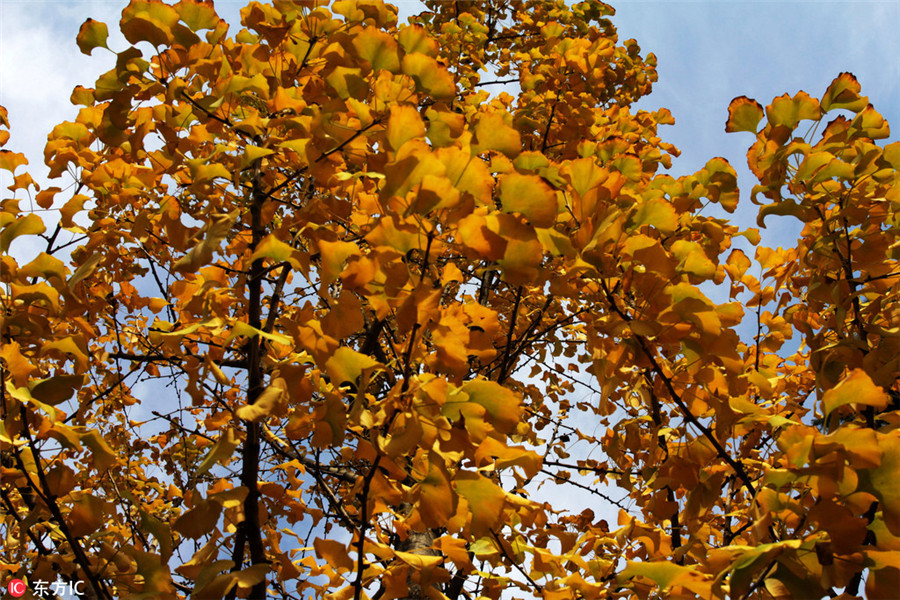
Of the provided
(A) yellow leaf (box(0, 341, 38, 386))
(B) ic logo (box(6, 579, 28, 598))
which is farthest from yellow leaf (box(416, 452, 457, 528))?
(B) ic logo (box(6, 579, 28, 598))

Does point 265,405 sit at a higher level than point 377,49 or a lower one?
lower

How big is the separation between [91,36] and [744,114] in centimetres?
160

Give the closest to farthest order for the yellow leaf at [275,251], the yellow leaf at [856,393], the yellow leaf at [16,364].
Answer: the yellow leaf at [856,393] < the yellow leaf at [275,251] < the yellow leaf at [16,364]

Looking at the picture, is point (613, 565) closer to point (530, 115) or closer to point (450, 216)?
point (450, 216)

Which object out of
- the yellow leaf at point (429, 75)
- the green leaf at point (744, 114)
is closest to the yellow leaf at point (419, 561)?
the yellow leaf at point (429, 75)

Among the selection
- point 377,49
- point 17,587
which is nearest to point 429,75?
point 377,49

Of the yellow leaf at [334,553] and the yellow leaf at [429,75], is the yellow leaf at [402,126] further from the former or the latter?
the yellow leaf at [334,553]

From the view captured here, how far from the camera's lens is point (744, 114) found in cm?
155

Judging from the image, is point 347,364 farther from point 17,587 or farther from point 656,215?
point 17,587

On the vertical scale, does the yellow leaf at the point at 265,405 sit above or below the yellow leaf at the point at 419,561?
above

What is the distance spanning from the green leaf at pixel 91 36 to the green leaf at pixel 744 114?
1.54 meters

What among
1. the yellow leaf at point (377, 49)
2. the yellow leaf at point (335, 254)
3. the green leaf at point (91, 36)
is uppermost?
the green leaf at point (91, 36)

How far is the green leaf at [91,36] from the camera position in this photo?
1.41m

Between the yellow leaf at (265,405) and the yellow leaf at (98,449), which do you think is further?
the yellow leaf at (98,449)
